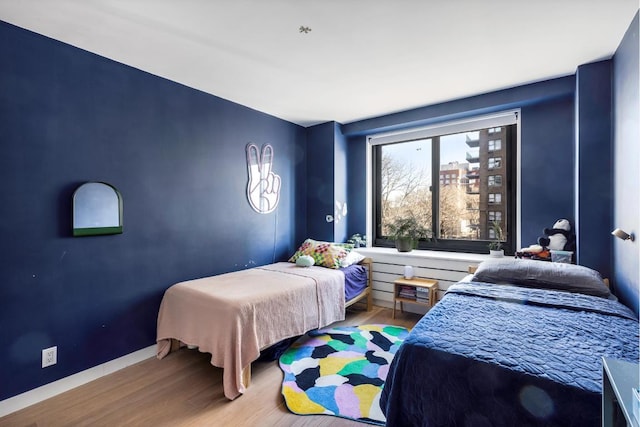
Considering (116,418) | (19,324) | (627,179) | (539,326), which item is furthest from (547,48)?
(19,324)

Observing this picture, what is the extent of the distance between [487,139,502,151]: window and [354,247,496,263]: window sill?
1254 mm

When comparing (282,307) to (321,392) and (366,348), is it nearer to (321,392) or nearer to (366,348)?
(321,392)

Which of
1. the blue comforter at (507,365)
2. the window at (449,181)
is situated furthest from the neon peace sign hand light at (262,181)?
the blue comforter at (507,365)

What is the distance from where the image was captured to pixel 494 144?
3537 mm

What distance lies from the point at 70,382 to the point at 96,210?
1.25 meters

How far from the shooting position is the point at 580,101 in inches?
101

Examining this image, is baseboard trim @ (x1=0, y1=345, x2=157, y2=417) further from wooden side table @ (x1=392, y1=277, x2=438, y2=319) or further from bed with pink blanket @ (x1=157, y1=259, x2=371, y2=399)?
wooden side table @ (x1=392, y1=277, x2=438, y2=319)

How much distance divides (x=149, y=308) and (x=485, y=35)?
341cm

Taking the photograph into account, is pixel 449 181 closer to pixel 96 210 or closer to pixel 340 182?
pixel 340 182

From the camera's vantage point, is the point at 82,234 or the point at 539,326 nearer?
the point at 539,326

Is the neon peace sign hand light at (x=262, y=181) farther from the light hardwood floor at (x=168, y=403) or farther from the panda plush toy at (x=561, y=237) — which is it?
the panda plush toy at (x=561, y=237)

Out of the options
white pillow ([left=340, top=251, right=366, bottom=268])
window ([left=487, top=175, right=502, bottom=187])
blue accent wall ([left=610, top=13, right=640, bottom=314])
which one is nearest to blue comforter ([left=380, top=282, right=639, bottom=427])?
blue accent wall ([left=610, top=13, right=640, bottom=314])

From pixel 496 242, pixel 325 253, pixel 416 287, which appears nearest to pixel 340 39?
pixel 325 253

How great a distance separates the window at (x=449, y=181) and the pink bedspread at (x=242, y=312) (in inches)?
63.8
